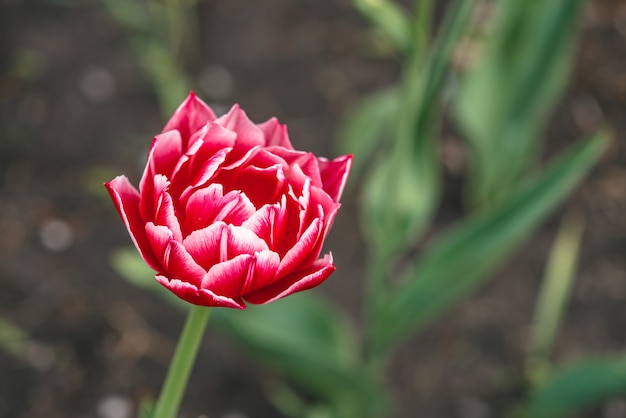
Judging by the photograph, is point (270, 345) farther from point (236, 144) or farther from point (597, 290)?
point (597, 290)

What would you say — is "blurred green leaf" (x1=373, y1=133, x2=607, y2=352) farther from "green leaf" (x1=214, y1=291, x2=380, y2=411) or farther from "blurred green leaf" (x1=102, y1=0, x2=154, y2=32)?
"blurred green leaf" (x1=102, y1=0, x2=154, y2=32)

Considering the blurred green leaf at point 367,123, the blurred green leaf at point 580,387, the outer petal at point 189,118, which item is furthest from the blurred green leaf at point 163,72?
the outer petal at point 189,118

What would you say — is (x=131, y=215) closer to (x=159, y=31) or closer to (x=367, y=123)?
(x=367, y=123)

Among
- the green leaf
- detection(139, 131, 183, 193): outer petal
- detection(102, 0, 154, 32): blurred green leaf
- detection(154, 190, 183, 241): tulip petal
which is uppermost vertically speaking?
detection(102, 0, 154, 32): blurred green leaf

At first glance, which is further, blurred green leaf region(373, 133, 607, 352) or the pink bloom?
blurred green leaf region(373, 133, 607, 352)

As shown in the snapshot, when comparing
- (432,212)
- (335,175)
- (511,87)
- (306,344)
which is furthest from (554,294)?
(335,175)

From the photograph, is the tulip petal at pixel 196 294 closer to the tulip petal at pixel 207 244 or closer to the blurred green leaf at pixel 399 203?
the tulip petal at pixel 207 244

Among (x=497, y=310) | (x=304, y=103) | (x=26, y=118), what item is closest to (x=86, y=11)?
(x=26, y=118)

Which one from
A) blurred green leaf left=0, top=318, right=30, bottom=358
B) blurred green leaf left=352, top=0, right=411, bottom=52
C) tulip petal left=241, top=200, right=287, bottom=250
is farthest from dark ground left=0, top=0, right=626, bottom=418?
tulip petal left=241, top=200, right=287, bottom=250
